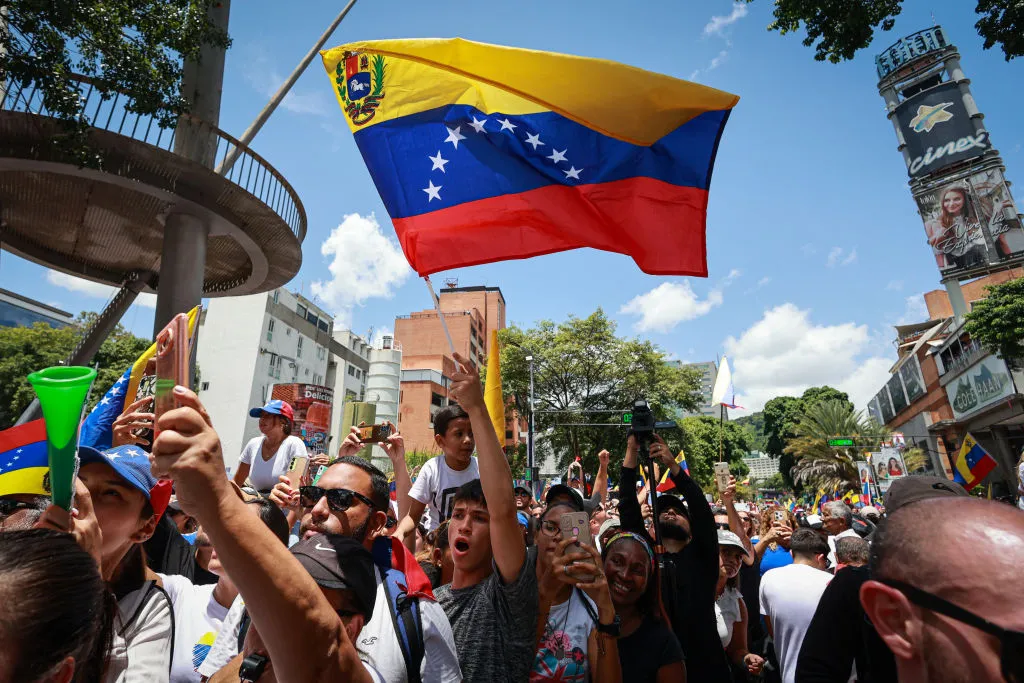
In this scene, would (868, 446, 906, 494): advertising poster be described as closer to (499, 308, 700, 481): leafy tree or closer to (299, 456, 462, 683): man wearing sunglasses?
(499, 308, 700, 481): leafy tree

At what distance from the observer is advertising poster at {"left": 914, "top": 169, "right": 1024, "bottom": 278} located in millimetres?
38812

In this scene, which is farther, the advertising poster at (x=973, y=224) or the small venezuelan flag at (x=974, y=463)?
the advertising poster at (x=973, y=224)

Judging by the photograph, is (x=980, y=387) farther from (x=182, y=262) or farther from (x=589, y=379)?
(x=182, y=262)

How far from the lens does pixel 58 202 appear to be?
11.5 m

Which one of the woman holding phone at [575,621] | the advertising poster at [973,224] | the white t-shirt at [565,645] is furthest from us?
the advertising poster at [973,224]

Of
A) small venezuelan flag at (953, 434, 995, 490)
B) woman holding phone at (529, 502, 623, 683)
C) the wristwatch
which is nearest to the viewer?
woman holding phone at (529, 502, 623, 683)

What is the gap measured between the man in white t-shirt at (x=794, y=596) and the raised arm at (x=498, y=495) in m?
2.23

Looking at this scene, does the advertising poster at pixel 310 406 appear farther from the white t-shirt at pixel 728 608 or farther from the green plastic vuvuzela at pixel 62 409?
the green plastic vuvuzela at pixel 62 409

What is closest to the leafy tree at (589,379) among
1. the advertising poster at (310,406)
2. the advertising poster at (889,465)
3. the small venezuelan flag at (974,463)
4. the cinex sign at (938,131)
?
the advertising poster at (889,465)

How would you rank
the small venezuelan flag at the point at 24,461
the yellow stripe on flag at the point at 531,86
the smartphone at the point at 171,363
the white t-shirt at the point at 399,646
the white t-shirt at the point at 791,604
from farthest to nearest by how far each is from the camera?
the yellow stripe on flag at the point at 531,86 → the white t-shirt at the point at 791,604 → the small venezuelan flag at the point at 24,461 → the white t-shirt at the point at 399,646 → the smartphone at the point at 171,363

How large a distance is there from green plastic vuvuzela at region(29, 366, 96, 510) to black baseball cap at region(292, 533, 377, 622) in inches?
25.7

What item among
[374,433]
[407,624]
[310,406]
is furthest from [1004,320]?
[310,406]

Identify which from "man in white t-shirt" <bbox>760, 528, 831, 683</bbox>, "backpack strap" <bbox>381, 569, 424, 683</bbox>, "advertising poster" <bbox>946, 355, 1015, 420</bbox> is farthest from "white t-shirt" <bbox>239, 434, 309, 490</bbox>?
"advertising poster" <bbox>946, 355, 1015, 420</bbox>

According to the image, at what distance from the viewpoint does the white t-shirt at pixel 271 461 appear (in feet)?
16.7
